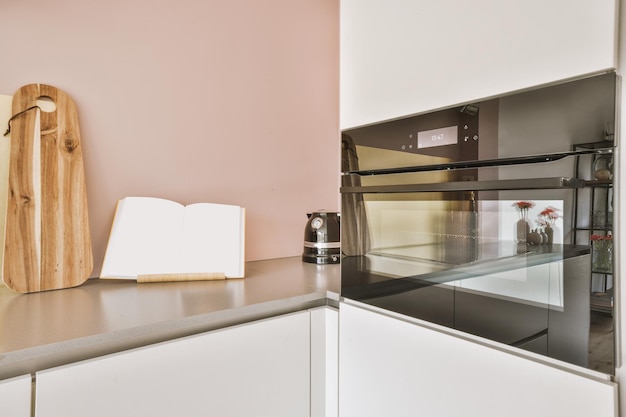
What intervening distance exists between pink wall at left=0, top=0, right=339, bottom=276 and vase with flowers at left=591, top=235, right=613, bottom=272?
1.21 meters

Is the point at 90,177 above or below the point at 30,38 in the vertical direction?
below

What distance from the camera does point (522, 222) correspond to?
0.71 metres

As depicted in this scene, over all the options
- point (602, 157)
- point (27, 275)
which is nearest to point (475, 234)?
point (602, 157)

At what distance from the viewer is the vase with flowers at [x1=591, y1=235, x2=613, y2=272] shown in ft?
1.98

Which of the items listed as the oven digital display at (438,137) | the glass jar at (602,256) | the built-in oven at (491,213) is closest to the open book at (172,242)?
the built-in oven at (491,213)

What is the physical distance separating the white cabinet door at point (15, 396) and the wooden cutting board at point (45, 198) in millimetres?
468

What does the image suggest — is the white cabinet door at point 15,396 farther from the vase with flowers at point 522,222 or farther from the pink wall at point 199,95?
the vase with flowers at point 522,222

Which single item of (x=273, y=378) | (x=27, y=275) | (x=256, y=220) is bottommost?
(x=273, y=378)

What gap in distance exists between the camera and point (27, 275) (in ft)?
3.36

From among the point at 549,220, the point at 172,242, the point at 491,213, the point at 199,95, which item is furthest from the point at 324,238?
the point at 549,220

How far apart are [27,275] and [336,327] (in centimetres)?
84

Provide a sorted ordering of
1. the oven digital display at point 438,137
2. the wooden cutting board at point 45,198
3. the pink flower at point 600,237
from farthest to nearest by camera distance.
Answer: the wooden cutting board at point 45,198 → the oven digital display at point 438,137 → the pink flower at point 600,237

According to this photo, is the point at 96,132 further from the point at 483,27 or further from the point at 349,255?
the point at 483,27

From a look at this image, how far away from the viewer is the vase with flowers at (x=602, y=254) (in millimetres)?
603
